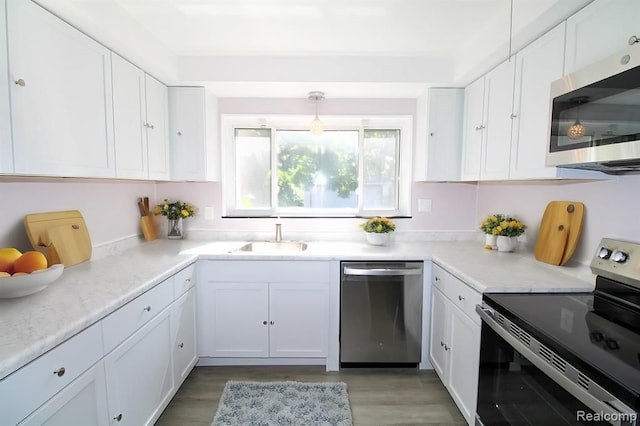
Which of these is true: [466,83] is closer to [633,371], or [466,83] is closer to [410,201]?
[410,201]

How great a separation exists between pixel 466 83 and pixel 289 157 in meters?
1.65

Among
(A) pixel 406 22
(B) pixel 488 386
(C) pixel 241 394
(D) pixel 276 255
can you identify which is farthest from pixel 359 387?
(A) pixel 406 22

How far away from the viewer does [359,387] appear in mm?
2004

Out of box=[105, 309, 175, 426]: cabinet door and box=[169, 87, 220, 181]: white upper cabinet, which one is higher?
box=[169, 87, 220, 181]: white upper cabinet

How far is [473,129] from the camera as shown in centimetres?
217

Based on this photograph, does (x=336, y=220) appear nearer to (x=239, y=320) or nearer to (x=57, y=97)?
(x=239, y=320)

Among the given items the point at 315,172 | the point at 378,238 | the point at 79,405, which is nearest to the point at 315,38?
the point at 315,172

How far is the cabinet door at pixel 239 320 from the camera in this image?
2.13 metres

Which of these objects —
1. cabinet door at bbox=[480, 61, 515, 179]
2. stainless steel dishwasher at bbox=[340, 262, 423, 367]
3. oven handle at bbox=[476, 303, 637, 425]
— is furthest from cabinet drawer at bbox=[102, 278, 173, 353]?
cabinet door at bbox=[480, 61, 515, 179]

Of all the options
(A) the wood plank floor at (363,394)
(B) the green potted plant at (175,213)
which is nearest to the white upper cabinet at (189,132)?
(B) the green potted plant at (175,213)

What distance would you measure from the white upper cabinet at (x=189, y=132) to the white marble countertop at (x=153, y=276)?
0.65m

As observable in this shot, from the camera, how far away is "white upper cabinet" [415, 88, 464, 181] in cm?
233

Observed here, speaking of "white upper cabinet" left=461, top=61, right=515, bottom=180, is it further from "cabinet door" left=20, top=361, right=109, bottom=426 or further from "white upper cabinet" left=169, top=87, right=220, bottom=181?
"cabinet door" left=20, top=361, right=109, bottom=426

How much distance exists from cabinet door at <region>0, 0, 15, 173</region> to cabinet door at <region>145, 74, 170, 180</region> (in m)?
0.92
